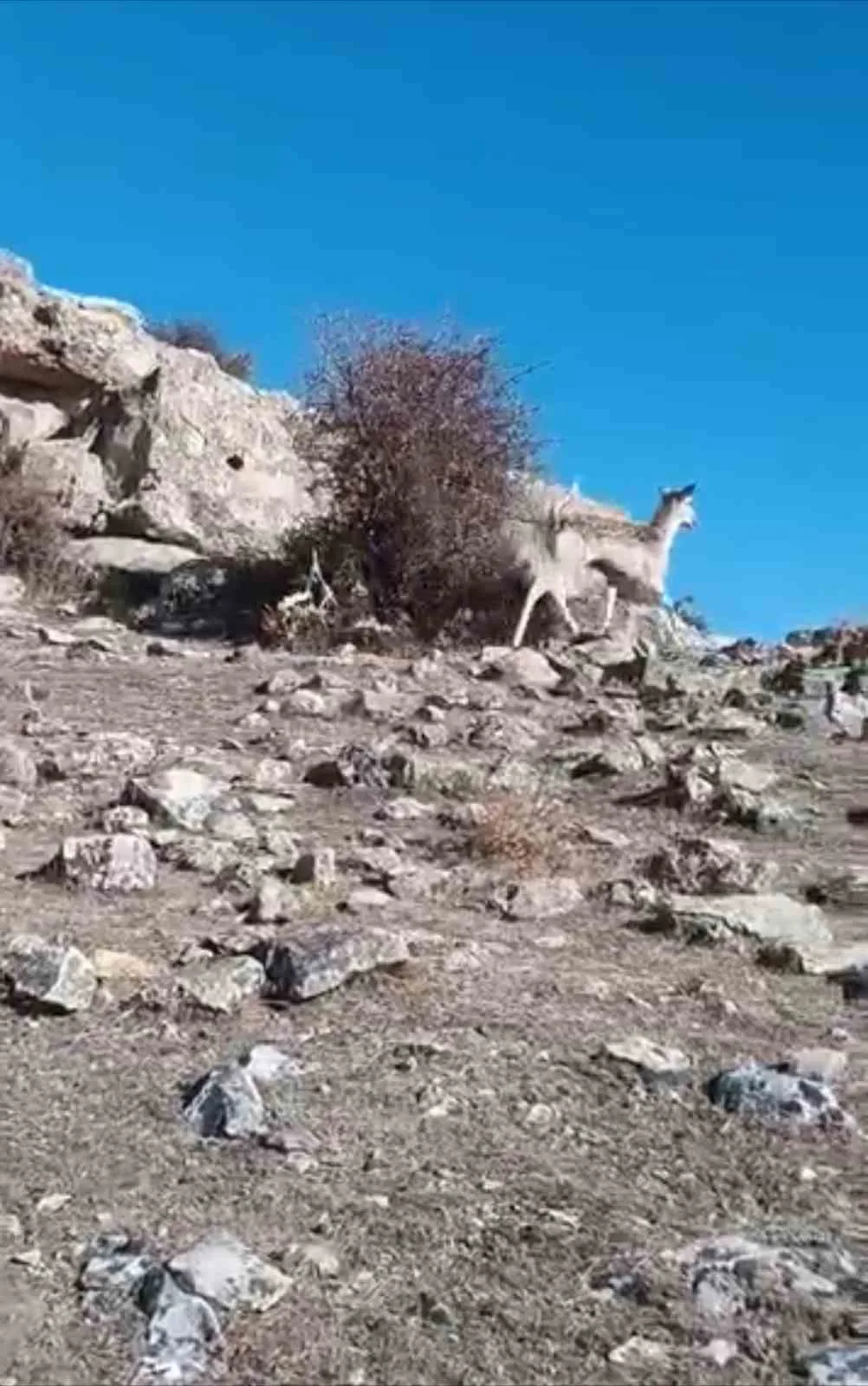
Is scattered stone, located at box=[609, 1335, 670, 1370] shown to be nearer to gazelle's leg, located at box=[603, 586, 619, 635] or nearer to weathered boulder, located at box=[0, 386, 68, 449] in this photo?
gazelle's leg, located at box=[603, 586, 619, 635]

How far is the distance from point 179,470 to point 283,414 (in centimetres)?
174

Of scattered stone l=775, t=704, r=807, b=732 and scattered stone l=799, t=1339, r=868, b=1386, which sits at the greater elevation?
scattered stone l=775, t=704, r=807, b=732

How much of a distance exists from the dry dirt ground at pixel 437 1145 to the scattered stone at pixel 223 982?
0.05 metres

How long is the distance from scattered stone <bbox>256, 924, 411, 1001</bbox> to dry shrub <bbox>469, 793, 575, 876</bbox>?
1.29 m

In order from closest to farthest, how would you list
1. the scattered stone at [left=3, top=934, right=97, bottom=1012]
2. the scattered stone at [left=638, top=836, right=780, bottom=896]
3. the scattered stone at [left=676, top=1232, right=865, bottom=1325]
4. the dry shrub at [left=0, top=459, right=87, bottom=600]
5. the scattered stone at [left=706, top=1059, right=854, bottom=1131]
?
1. the scattered stone at [left=676, top=1232, right=865, bottom=1325]
2. the scattered stone at [left=706, top=1059, right=854, bottom=1131]
3. the scattered stone at [left=3, top=934, right=97, bottom=1012]
4. the scattered stone at [left=638, top=836, right=780, bottom=896]
5. the dry shrub at [left=0, top=459, right=87, bottom=600]

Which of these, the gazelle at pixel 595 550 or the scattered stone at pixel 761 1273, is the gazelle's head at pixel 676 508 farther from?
the scattered stone at pixel 761 1273

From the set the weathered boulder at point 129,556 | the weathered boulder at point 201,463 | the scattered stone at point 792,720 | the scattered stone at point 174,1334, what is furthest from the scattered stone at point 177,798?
the weathered boulder at point 201,463

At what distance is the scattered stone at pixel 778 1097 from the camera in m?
3.52

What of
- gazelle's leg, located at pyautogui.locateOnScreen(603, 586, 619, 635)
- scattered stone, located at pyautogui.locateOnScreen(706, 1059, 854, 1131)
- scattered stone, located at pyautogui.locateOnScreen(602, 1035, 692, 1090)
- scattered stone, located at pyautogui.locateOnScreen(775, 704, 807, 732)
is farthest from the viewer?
gazelle's leg, located at pyautogui.locateOnScreen(603, 586, 619, 635)

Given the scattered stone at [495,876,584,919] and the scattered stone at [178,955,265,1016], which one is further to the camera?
the scattered stone at [495,876,584,919]

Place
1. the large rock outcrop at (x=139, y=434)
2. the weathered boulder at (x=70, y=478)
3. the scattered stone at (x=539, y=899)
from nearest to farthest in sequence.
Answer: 1. the scattered stone at (x=539, y=899)
2. the weathered boulder at (x=70, y=478)
3. the large rock outcrop at (x=139, y=434)

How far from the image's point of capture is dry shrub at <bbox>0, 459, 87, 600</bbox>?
46.9ft

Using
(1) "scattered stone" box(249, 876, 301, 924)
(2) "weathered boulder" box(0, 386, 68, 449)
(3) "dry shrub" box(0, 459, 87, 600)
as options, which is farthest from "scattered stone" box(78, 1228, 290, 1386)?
(2) "weathered boulder" box(0, 386, 68, 449)

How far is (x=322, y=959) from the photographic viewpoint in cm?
414
